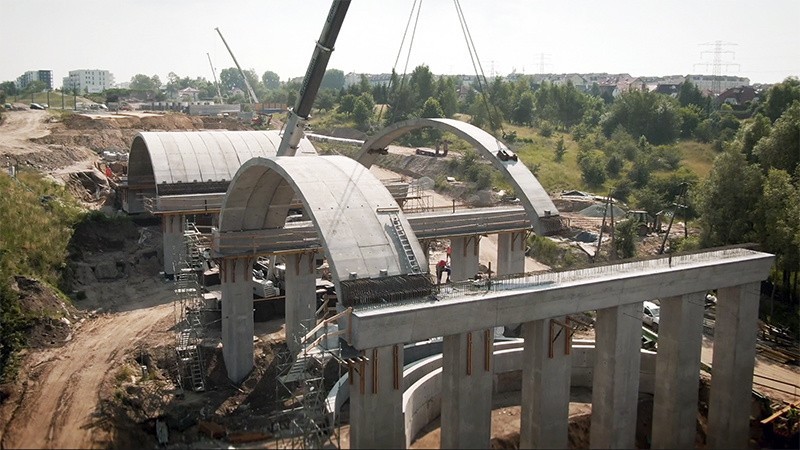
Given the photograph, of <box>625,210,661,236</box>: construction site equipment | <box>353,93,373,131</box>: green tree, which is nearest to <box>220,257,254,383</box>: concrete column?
<box>625,210,661,236</box>: construction site equipment

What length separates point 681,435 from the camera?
2455cm

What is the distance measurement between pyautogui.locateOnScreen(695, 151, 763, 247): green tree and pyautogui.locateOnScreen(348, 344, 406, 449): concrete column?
2692cm

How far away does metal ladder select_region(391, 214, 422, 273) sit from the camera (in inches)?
800

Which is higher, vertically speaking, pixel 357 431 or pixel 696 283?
pixel 696 283

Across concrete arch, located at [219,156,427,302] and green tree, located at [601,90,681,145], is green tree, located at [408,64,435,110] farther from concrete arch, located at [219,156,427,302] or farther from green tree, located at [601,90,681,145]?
concrete arch, located at [219,156,427,302]

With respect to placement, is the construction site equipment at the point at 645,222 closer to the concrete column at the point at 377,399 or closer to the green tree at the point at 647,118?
the concrete column at the point at 377,399

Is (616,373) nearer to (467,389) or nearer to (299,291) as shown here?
(467,389)

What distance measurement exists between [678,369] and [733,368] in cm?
295

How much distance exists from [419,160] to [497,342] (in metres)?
51.5

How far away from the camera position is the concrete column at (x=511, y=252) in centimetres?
3516

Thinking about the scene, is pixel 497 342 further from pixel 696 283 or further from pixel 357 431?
pixel 357 431

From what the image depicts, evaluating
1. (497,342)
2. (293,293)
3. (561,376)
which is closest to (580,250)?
(497,342)

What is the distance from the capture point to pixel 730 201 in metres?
40.4

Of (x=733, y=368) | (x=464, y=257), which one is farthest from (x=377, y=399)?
(x=464, y=257)
